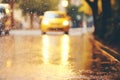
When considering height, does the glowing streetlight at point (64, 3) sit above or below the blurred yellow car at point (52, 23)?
above

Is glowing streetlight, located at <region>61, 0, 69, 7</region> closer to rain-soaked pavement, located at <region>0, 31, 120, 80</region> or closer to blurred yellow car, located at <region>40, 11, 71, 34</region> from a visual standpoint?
blurred yellow car, located at <region>40, 11, 71, 34</region>

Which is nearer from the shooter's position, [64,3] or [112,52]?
[112,52]

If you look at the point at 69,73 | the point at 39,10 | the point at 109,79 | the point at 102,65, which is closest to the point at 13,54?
the point at 39,10

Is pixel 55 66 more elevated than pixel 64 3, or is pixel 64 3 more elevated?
pixel 55 66

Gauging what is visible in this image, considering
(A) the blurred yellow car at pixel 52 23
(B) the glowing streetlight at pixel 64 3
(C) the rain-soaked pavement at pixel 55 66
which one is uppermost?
(C) the rain-soaked pavement at pixel 55 66

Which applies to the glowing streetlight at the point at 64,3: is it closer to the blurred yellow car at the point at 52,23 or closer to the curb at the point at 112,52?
the blurred yellow car at the point at 52,23

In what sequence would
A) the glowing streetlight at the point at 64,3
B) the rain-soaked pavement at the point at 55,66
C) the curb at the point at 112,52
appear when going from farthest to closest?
the glowing streetlight at the point at 64,3 < the curb at the point at 112,52 < the rain-soaked pavement at the point at 55,66

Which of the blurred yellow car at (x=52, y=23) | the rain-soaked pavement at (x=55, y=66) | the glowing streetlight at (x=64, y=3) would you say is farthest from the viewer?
the glowing streetlight at (x=64, y=3)

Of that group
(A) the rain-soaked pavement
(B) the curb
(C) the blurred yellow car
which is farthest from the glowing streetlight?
(A) the rain-soaked pavement

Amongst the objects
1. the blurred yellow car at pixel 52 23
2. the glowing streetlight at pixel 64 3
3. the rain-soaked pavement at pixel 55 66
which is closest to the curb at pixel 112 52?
the rain-soaked pavement at pixel 55 66

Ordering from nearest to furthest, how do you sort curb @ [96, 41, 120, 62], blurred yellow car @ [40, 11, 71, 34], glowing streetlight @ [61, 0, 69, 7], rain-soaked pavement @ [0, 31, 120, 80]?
rain-soaked pavement @ [0, 31, 120, 80] → curb @ [96, 41, 120, 62] → blurred yellow car @ [40, 11, 71, 34] → glowing streetlight @ [61, 0, 69, 7]

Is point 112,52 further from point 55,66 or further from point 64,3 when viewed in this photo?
point 64,3

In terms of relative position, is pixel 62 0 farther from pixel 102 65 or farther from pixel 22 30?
pixel 102 65

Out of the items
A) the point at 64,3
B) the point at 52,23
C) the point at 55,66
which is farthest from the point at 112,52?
the point at 64,3
